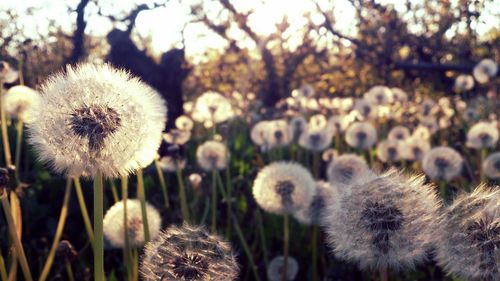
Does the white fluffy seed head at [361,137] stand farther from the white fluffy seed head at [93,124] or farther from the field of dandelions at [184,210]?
the white fluffy seed head at [93,124]

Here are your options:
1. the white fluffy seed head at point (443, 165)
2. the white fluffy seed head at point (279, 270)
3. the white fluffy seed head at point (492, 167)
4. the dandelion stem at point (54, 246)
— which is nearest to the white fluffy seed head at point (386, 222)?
the dandelion stem at point (54, 246)

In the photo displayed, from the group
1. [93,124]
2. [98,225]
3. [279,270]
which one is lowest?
[279,270]

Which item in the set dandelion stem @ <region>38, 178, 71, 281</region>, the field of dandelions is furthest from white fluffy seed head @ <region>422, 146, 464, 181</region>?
dandelion stem @ <region>38, 178, 71, 281</region>

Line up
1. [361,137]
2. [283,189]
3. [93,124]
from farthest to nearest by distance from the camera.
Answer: [361,137]
[283,189]
[93,124]

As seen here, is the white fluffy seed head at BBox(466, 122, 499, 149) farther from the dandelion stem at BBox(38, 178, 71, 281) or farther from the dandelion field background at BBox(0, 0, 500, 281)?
the dandelion stem at BBox(38, 178, 71, 281)

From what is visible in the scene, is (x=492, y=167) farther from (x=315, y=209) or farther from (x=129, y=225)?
(x=129, y=225)

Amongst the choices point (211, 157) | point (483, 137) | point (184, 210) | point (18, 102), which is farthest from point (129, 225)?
point (483, 137)

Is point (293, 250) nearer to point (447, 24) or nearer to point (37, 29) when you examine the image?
point (37, 29)
